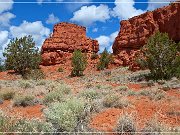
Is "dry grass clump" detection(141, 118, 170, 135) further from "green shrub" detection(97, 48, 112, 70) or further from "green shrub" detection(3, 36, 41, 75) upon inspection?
"green shrub" detection(97, 48, 112, 70)

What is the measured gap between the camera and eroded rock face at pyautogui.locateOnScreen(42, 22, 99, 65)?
6844 centimetres

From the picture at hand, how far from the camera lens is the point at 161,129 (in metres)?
7.79

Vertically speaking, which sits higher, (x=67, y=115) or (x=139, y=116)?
(x=67, y=115)

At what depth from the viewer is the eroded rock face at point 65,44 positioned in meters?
68.4

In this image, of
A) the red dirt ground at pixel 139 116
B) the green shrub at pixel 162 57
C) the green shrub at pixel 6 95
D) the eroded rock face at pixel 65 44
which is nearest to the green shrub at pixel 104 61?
the eroded rock face at pixel 65 44

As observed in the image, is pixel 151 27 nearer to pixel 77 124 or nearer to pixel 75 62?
pixel 75 62

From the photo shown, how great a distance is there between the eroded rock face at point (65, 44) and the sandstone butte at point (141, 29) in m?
11.5

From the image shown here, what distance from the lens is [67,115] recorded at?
764cm

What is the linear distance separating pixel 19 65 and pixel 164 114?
36412mm

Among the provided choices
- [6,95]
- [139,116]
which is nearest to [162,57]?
[6,95]

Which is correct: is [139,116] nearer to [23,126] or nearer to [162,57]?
[23,126]

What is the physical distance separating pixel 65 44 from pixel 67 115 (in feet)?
209

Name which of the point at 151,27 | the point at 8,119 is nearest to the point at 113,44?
the point at 151,27

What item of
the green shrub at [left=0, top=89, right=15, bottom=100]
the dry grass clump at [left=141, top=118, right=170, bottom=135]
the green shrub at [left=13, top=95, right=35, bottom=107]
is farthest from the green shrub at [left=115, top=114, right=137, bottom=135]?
the green shrub at [left=0, top=89, right=15, bottom=100]
